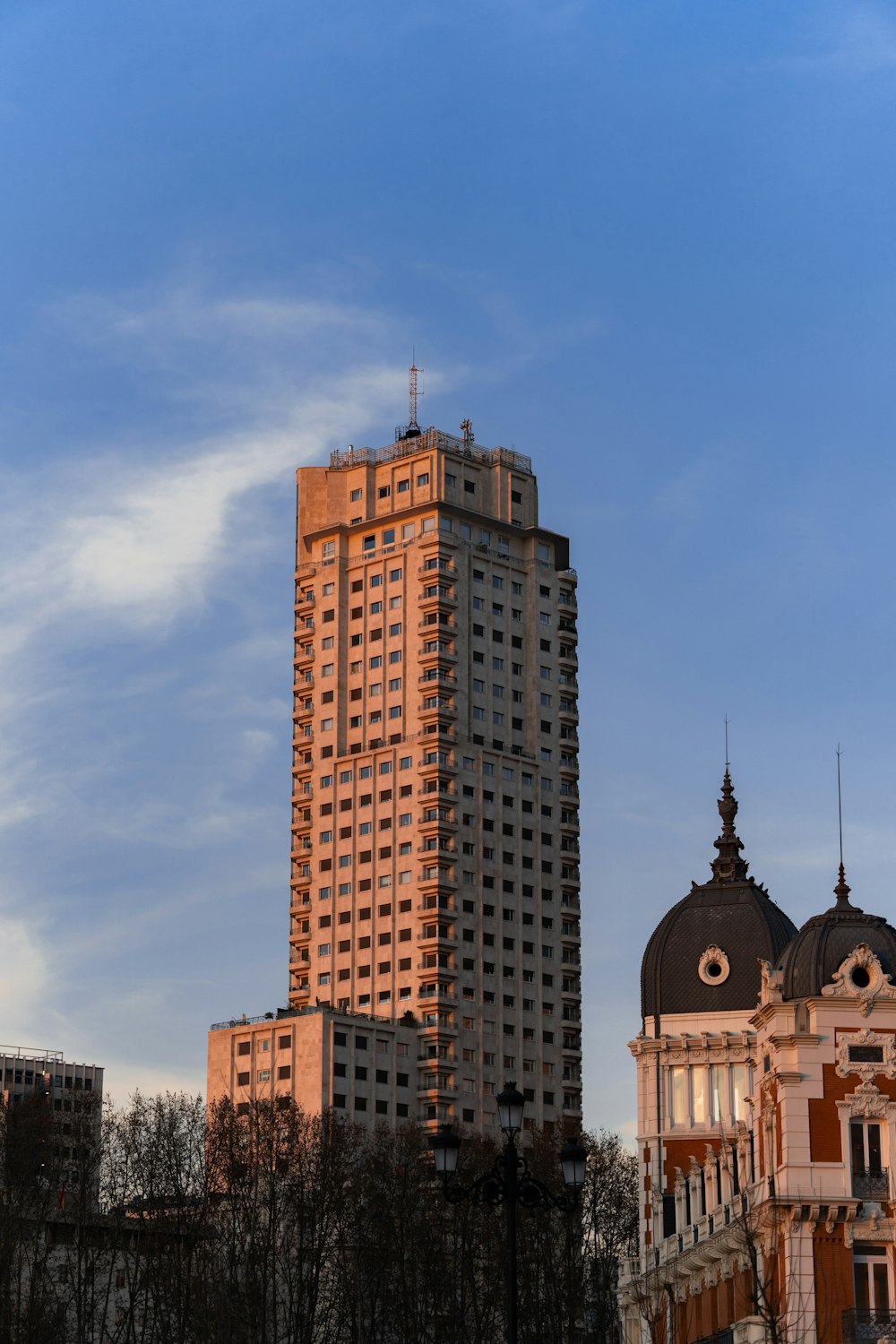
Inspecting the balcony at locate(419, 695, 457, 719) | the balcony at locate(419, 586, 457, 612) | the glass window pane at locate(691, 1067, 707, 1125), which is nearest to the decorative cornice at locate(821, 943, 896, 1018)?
the glass window pane at locate(691, 1067, 707, 1125)

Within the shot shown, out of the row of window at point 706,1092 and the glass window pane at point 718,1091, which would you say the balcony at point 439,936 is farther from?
the glass window pane at point 718,1091

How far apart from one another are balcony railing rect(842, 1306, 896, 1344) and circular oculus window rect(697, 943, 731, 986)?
32.5m

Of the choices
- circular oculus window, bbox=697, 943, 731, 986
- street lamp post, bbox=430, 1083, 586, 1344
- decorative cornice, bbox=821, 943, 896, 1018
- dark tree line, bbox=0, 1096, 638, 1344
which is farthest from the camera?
circular oculus window, bbox=697, 943, 731, 986

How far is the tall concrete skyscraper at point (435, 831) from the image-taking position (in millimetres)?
182375

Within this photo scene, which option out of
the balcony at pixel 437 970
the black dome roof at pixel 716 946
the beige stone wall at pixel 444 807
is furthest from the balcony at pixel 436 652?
the black dome roof at pixel 716 946

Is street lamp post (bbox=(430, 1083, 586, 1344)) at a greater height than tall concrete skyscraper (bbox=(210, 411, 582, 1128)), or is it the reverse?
tall concrete skyscraper (bbox=(210, 411, 582, 1128))

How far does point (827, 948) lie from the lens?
264 ft

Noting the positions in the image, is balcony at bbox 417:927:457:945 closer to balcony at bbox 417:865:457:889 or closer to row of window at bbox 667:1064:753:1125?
balcony at bbox 417:865:457:889

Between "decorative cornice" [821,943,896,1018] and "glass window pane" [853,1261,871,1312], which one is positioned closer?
"glass window pane" [853,1261,871,1312]

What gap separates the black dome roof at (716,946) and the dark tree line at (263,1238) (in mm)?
11634

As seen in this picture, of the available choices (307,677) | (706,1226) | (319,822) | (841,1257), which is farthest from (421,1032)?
(841,1257)

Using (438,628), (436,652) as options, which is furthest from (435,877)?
(438,628)

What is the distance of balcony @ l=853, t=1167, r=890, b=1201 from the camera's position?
7694 cm

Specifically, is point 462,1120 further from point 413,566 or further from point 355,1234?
point 355,1234
